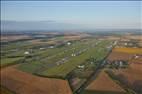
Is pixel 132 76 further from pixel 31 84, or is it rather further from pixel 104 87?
pixel 31 84

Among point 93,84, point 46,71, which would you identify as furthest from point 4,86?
point 93,84

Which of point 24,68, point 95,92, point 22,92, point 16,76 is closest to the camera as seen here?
point 95,92

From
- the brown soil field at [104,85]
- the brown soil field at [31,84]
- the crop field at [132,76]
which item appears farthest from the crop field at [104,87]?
the brown soil field at [31,84]

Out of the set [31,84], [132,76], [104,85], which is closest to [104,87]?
[104,85]

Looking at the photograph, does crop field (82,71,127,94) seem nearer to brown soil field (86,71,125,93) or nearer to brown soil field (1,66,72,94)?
brown soil field (86,71,125,93)

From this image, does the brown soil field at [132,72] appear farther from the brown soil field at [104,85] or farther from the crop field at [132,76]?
the brown soil field at [104,85]

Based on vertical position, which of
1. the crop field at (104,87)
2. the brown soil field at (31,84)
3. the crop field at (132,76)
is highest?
the crop field at (132,76)

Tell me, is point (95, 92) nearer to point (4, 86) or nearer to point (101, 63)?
point (4, 86)

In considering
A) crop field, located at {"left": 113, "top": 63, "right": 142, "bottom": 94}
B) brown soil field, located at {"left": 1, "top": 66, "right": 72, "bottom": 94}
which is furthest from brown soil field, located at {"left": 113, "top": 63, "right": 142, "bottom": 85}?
brown soil field, located at {"left": 1, "top": 66, "right": 72, "bottom": 94}
